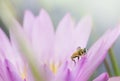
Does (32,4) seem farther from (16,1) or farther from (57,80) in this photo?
(57,80)

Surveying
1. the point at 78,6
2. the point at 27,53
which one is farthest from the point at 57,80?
the point at 78,6

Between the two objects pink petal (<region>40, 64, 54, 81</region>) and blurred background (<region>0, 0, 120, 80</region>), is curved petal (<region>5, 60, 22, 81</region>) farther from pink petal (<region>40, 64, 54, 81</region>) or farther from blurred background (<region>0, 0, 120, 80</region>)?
blurred background (<region>0, 0, 120, 80</region>)

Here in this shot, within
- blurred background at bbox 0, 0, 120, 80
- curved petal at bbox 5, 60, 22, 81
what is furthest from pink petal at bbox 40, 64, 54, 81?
blurred background at bbox 0, 0, 120, 80

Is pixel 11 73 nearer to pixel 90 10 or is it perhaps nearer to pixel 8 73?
pixel 8 73

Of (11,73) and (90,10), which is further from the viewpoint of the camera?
(90,10)

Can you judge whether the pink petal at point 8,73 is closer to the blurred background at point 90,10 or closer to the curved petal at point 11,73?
the curved petal at point 11,73

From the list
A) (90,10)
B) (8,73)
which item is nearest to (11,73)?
(8,73)
